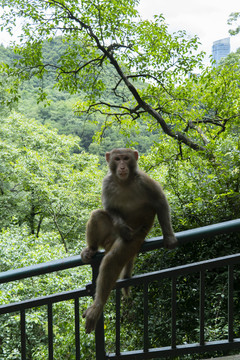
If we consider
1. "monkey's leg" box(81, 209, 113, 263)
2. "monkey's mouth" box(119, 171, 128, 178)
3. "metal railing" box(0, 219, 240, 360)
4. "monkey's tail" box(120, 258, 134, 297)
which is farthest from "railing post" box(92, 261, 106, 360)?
"monkey's mouth" box(119, 171, 128, 178)

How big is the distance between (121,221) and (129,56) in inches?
281

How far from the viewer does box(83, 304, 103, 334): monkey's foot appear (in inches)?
78.7

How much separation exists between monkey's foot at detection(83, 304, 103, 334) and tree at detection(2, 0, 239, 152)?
6.06 metres

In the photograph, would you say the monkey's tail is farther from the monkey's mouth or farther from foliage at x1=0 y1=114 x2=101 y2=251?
foliage at x1=0 y1=114 x2=101 y2=251

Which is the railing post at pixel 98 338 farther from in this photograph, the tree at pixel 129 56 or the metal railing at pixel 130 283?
the tree at pixel 129 56

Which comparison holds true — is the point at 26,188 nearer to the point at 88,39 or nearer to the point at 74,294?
the point at 88,39

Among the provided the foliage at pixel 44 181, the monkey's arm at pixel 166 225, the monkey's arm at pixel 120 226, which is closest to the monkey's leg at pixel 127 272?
the monkey's arm at pixel 120 226

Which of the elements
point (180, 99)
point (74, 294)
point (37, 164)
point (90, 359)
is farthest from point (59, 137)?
point (74, 294)

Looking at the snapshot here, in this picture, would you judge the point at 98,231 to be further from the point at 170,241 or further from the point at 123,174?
the point at 170,241

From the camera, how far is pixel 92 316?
79.4 inches

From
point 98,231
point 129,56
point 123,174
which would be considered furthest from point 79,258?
point 129,56

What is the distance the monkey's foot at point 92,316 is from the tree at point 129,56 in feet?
19.9

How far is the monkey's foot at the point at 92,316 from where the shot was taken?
200 cm

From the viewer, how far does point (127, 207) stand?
2604mm
